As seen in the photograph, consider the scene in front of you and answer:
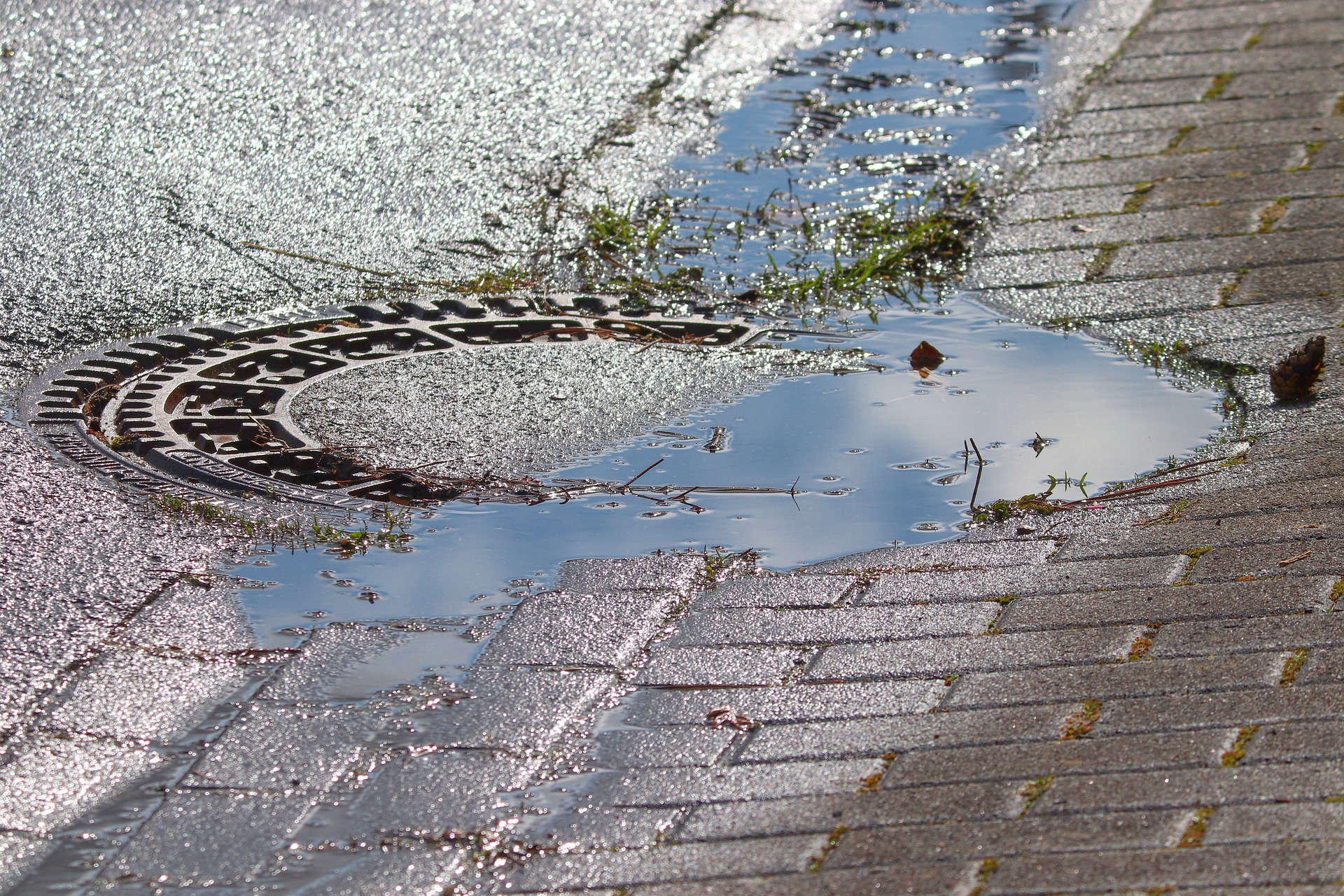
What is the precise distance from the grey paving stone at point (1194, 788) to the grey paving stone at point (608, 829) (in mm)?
540

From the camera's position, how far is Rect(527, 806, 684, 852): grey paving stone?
212 cm

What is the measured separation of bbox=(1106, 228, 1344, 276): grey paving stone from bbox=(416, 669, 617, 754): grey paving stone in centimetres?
276

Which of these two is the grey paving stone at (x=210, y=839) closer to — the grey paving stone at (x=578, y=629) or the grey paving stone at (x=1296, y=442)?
the grey paving stone at (x=578, y=629)

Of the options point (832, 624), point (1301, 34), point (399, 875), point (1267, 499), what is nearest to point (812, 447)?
point (832, 624)

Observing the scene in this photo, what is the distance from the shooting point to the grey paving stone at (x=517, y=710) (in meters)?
2.39

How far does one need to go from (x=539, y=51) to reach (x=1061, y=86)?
90.2 inches

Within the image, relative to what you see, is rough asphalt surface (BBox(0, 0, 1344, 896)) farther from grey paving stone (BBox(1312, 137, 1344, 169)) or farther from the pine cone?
grey paving stone (BBox(1312, 137, 1344, 169))

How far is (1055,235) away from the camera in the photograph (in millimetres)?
4941

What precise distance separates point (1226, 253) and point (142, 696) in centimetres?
362

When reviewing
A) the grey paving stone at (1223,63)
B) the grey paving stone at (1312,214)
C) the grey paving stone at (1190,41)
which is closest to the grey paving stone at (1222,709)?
the grey paving stone at (1312,214)

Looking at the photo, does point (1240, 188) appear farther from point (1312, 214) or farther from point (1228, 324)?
point (1228, 324)

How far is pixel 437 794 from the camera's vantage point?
7.37ft

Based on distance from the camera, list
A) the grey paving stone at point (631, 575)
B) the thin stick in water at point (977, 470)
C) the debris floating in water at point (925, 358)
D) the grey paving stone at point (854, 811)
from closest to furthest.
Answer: the grey paving stone at point (854, 811) < the grey paving stone at point (631, 575) < the thin stick in water at point (977, 470) < the debris floating in water at point (925, 358)

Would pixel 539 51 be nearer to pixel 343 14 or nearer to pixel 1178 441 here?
pixel 343 14
